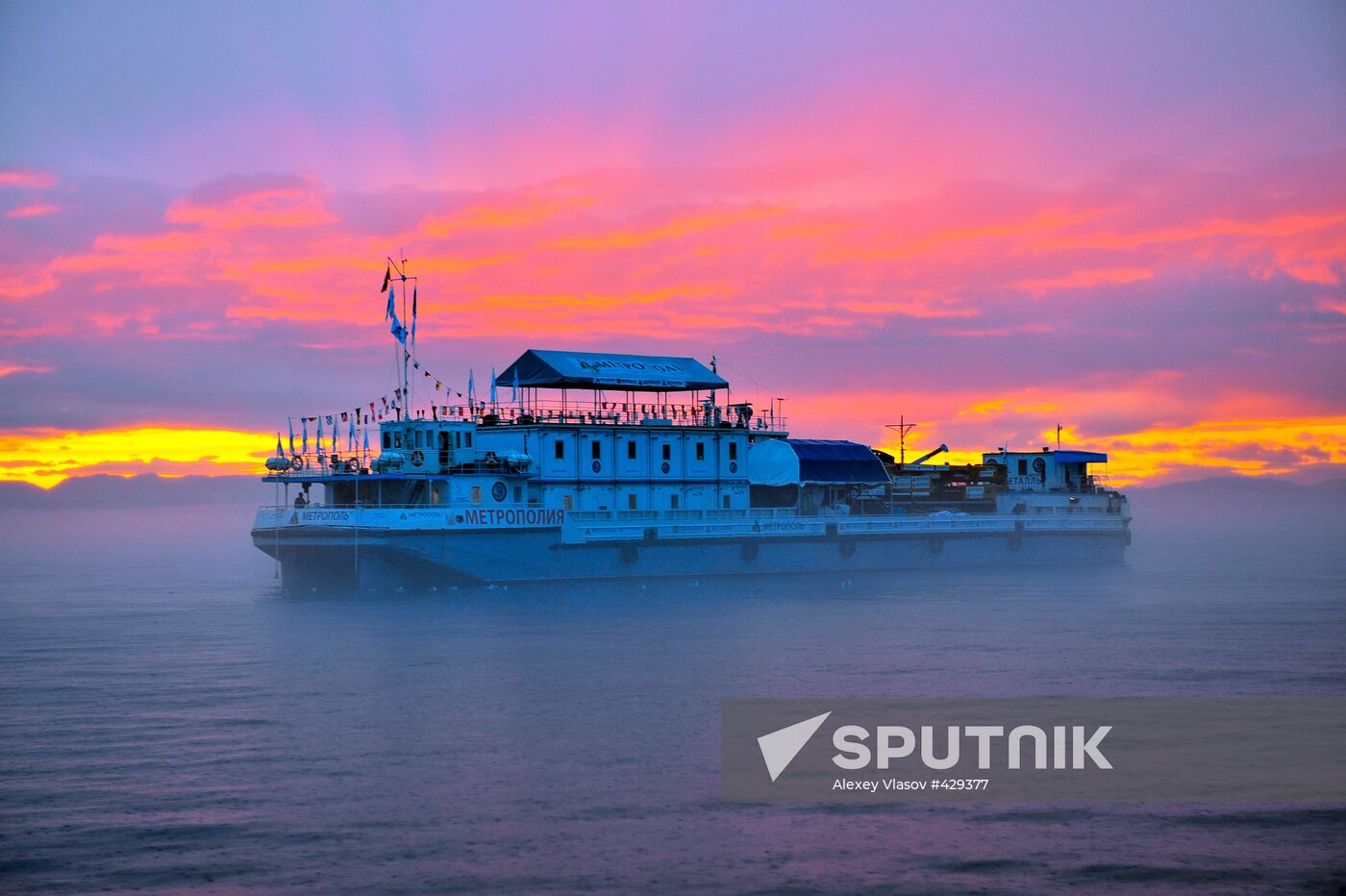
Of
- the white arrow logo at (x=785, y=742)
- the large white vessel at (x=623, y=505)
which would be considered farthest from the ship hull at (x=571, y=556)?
the white arrow logo at (x=785, y=742)

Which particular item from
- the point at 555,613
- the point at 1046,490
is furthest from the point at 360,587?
the point at 1046,490

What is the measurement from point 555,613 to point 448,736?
2744 cm

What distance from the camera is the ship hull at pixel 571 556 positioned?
228 feet

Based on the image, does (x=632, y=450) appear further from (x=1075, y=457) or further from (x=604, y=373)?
(x=1075, y=457)

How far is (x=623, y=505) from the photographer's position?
81.6 meters

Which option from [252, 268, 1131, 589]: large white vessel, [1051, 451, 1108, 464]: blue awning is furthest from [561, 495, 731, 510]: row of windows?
[1051, 451, 1108, 464]: blue awning

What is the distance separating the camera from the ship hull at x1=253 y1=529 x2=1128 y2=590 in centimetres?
6950

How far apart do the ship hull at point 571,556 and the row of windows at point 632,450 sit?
221 inches

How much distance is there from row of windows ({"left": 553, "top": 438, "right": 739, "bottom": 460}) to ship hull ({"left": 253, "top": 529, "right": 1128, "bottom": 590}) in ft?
18.4

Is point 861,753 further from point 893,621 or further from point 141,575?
point 141,575

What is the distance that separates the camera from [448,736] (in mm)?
35781

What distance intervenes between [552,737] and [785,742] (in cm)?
546

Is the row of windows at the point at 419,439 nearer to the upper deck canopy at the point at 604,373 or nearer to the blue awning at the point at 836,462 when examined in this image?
the upper deck canopy at the point at 604,373

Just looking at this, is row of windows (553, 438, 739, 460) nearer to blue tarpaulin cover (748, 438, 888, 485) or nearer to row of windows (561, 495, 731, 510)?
row of windows (561, 495, 731, 510)
